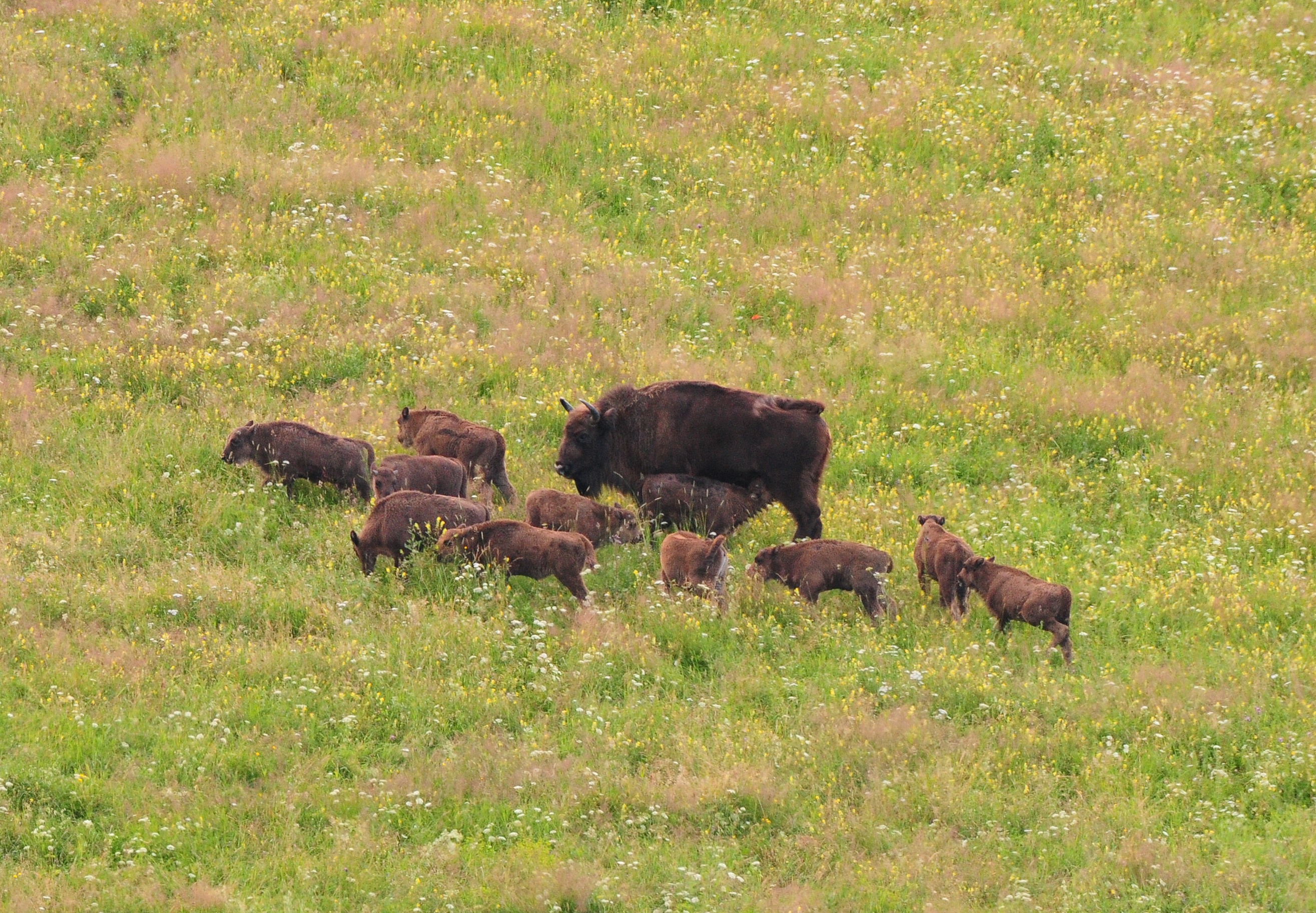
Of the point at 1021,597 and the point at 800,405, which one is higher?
the point at 800,405

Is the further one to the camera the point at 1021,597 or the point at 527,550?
the point at 527,550

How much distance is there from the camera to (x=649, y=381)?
1806 cm

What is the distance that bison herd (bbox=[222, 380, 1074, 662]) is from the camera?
13898mm

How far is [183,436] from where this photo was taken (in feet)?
54.1

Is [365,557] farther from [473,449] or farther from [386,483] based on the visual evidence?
[473,449]

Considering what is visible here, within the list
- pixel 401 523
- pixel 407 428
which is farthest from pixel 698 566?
pixel 407 428

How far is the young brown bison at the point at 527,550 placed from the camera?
1382 cm

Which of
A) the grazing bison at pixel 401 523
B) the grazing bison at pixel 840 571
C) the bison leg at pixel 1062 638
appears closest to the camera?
the bison leg at pixel 1062 638

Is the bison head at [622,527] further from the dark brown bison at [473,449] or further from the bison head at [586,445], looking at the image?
the dark brown bison at [473,449]

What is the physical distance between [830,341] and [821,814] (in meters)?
9.30

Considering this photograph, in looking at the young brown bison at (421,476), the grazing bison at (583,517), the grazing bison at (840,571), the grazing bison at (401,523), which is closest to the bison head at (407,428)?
the young brown bison at (421,476)

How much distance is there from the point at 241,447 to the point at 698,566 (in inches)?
192

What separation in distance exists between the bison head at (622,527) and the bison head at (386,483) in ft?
6.58

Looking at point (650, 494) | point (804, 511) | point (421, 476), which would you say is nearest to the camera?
point (421, 476)
